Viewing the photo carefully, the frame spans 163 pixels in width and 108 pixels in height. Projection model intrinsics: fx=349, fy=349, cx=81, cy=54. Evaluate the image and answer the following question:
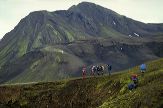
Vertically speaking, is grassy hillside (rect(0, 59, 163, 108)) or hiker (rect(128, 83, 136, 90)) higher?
hiker (rect(128, 83, 136, 90))

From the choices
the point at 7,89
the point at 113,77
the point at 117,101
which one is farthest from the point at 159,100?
the point at 7,89

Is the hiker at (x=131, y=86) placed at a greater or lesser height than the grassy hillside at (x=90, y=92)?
greater

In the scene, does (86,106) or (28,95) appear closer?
(86,106)

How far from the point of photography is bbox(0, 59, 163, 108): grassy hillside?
174 ft

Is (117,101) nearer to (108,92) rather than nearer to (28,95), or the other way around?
(108,92)

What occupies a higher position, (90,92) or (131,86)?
(131,86)

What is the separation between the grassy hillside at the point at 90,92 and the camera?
53.1 meters

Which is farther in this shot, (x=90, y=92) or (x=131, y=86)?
(x=90, y=92)

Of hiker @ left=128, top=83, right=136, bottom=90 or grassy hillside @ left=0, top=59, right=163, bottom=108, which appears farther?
hiker @ left=128, top=83, right=136, bottom=90

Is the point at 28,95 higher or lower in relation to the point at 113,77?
lower

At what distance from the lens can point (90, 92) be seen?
79312 millimetres

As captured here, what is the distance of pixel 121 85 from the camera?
68000 mm

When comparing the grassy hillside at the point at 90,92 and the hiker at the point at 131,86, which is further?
the hiker at the point at 131,86

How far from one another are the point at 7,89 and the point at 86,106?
2664 centimetres
